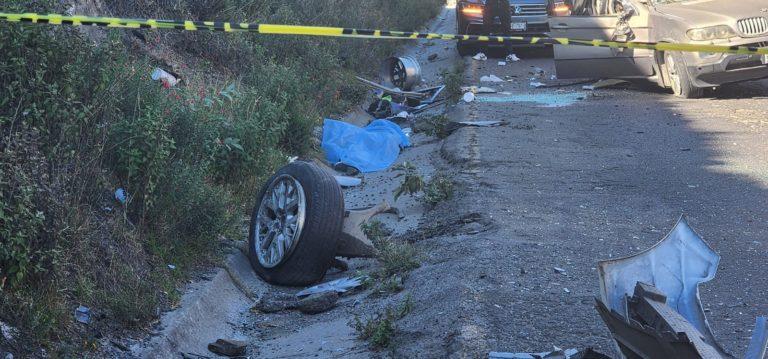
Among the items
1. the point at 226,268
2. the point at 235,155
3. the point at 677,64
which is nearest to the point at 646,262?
the point at 226,268

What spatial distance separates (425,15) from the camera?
32875mm

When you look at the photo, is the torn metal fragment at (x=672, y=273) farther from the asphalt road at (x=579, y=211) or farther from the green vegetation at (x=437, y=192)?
the green vegetation at (x=437, y=192)

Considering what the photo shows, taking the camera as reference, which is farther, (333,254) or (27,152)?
(333,254)

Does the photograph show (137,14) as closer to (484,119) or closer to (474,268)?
(484,119)

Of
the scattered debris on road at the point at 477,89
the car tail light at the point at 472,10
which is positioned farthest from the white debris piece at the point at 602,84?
the car tail light at the point at 472,10

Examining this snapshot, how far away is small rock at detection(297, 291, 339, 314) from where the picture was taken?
6852 millimetres

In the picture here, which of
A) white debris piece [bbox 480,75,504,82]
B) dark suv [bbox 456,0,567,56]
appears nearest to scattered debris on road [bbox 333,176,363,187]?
white debris piece [bbox 480,75,504,82]

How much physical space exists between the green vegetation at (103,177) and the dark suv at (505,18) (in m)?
11.9

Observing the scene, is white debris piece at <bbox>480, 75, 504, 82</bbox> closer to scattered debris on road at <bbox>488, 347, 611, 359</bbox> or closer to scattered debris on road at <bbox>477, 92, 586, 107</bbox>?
scattered debris on road at <bbox>477, 92, 586, 107</bbox>

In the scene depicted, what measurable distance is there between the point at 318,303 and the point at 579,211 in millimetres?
2498

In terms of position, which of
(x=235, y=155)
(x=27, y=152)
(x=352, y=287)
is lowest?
(x=352, y=287)

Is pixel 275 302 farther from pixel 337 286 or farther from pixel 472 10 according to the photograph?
pixel 472 10

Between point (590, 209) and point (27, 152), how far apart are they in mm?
4648

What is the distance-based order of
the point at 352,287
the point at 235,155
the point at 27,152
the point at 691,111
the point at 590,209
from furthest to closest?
1. the point at 691,111
2. the point at 235,155
3. the point at 590,209
4. the point at 352,287
5. the point at 27,152
